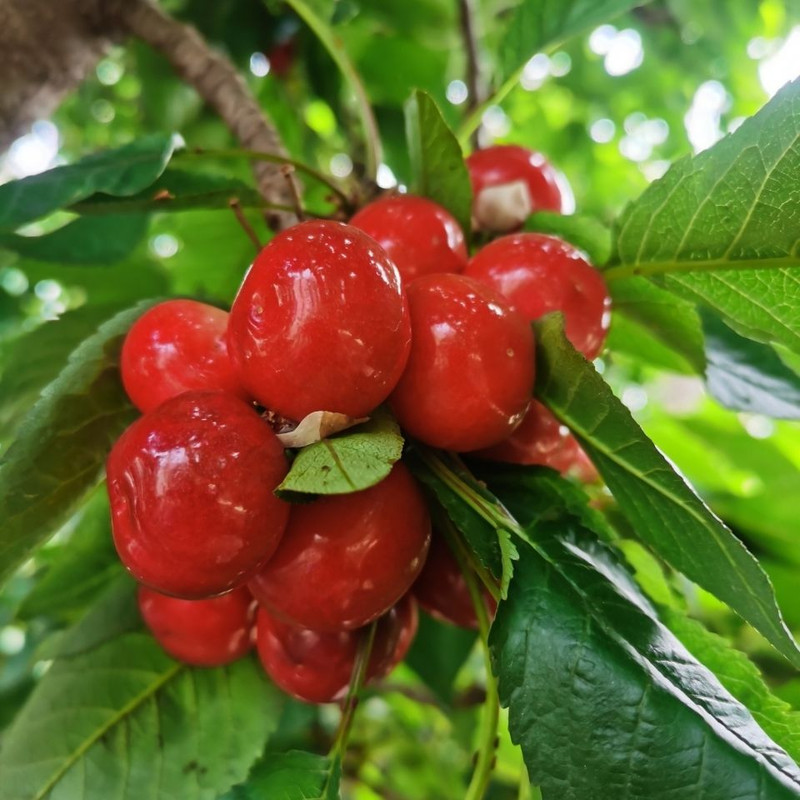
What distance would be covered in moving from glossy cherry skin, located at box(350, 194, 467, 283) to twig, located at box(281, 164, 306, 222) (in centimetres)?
7

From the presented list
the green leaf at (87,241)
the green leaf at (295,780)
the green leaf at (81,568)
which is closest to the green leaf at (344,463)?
the green leaf at (295,780)

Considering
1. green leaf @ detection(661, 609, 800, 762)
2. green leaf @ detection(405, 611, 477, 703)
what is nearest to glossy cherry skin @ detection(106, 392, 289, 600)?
green leaf @ detection(661, 609, 800, 762)

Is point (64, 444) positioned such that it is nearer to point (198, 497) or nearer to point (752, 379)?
point (198, 497)

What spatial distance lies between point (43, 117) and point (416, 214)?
614 mm

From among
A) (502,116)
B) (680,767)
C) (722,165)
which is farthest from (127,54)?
(680,767)

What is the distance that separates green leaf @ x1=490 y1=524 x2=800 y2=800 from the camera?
1.37 ft

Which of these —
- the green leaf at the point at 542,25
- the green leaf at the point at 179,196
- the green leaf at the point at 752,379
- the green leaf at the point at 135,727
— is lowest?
the green leaf at the point at 752,379

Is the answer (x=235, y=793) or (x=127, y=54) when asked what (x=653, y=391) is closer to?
(x=127, y=54)

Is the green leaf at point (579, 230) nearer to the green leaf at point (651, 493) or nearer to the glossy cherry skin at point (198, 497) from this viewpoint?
the green leaf at point (651, 493)

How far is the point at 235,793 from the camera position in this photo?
0.54 metres

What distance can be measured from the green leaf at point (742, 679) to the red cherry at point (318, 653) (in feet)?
0.69

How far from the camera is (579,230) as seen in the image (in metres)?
0.67

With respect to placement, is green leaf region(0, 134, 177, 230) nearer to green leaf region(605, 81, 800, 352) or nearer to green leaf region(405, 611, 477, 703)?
green leaf region(605, 81, 800, 352)

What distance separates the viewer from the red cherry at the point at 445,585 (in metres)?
0.61
